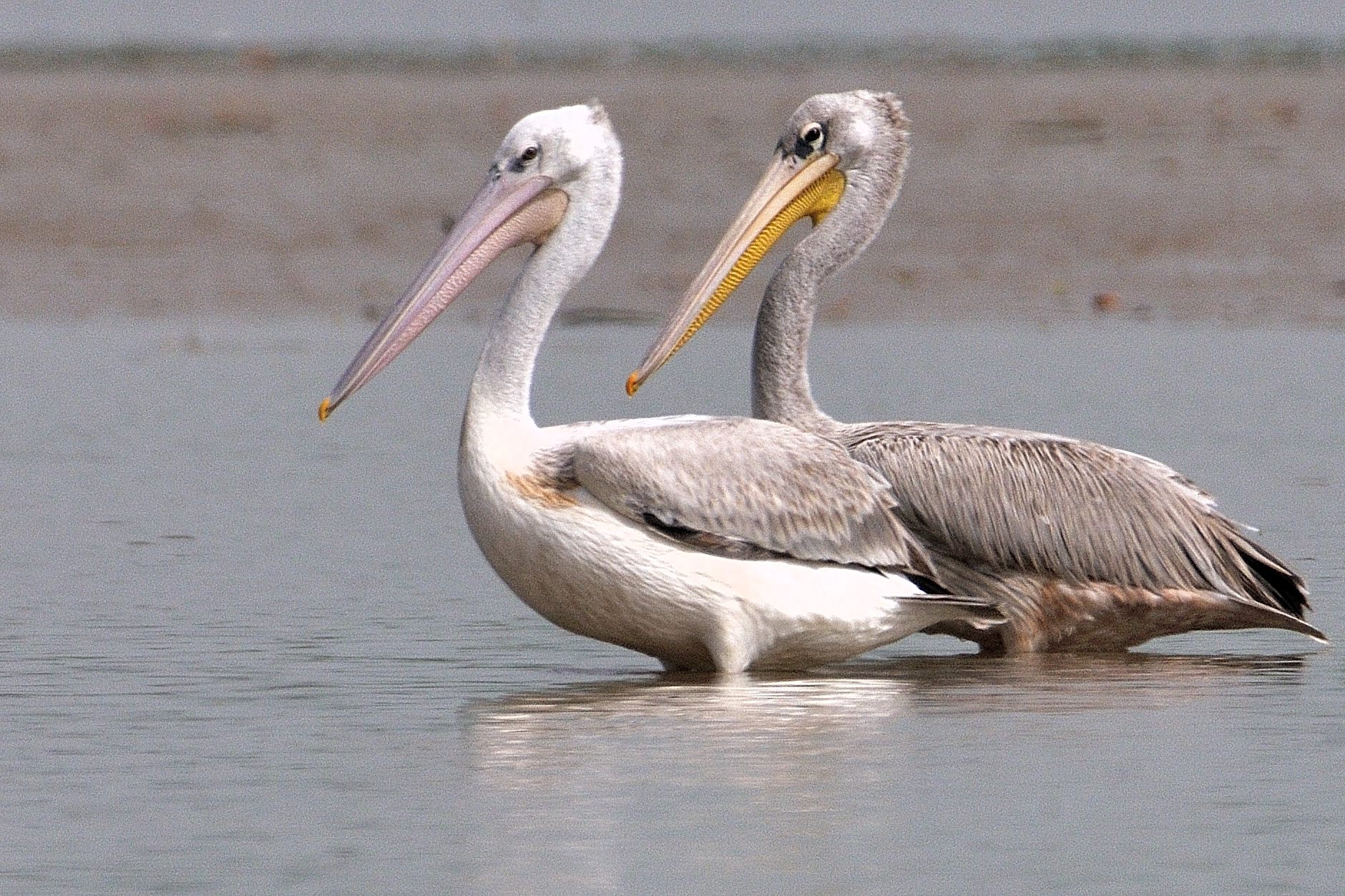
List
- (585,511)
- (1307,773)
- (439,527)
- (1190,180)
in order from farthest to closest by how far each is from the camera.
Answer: (1190,180), (439,527), (585,511), (1307,773)

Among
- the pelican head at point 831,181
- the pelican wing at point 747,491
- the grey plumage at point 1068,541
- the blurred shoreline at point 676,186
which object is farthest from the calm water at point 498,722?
the blurred shoreline at point 676,186

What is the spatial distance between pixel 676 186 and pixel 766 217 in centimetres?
802

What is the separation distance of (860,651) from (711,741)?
3.17ft

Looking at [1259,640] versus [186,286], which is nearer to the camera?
[1259,640]

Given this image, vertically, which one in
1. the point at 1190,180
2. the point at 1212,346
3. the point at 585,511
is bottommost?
the point at 585,511

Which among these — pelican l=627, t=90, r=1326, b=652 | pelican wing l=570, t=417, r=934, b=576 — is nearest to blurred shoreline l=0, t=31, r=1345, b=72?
pelican l=627, t=90, r=1326, b=652

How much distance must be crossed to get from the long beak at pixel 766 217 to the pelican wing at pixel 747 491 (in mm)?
703

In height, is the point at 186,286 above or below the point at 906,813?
above

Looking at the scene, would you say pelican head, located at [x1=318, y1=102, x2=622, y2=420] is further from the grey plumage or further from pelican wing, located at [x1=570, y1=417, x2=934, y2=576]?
the grey plumage

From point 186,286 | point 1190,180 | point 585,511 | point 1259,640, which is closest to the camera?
point 585,511

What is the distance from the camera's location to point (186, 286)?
13508 millimetres

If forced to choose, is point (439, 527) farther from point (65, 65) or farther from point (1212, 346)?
point (65, 65)

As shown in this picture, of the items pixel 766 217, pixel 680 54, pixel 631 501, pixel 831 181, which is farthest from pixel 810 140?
pixel 680 54

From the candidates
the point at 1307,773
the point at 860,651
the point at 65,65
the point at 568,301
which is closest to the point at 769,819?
the point at 1307,773
